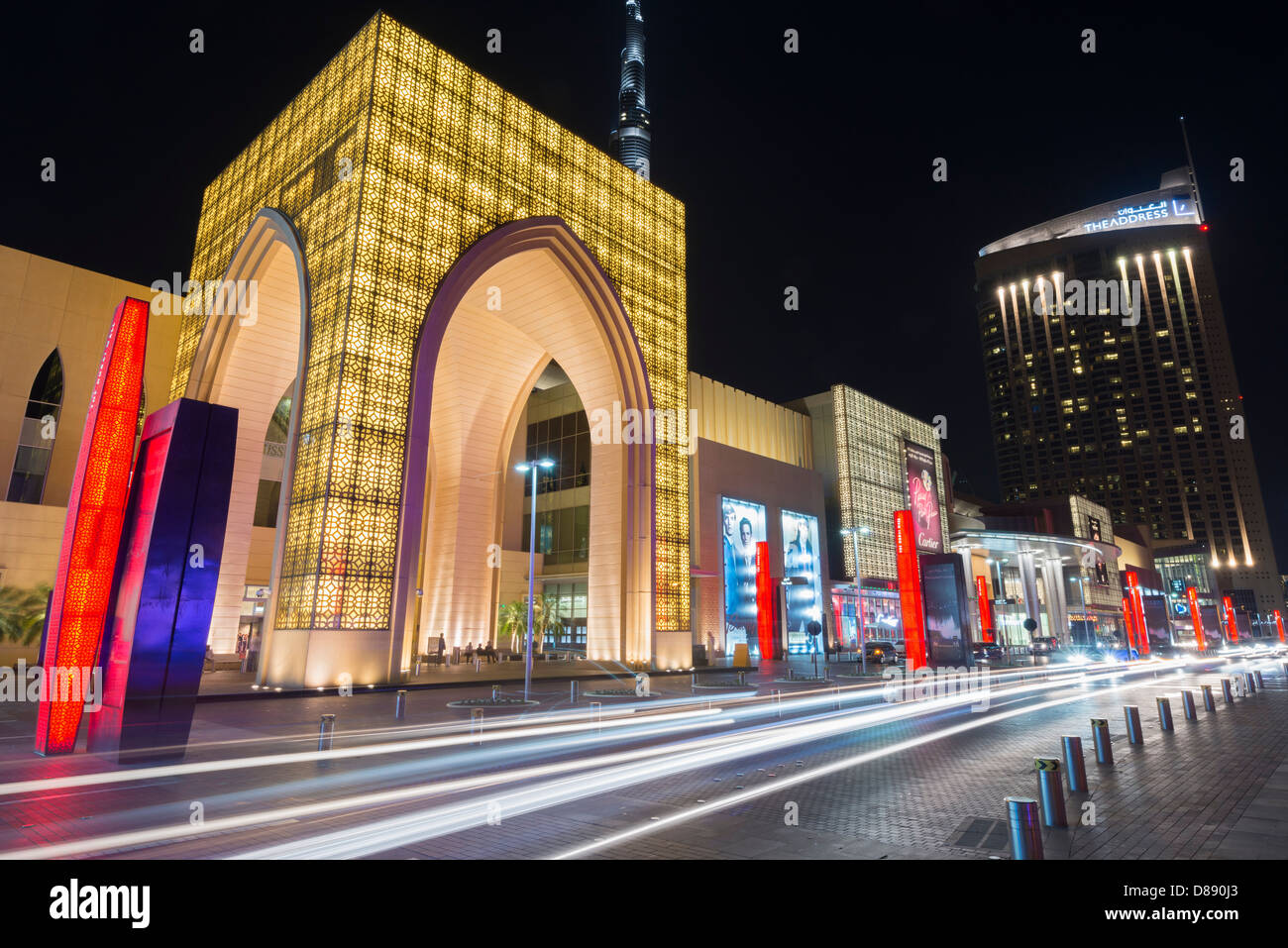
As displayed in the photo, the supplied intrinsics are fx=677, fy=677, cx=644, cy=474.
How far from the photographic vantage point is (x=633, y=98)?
104 metres

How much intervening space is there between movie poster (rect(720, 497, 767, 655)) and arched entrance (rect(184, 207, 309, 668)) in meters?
26.2

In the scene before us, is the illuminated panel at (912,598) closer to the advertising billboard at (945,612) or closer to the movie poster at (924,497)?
the advertising billboard at (945,612)

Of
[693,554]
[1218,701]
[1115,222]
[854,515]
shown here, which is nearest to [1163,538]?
[1115,222]

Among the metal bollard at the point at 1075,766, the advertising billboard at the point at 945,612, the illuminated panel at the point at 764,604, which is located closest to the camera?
the metal bollard at the point at 1075,766

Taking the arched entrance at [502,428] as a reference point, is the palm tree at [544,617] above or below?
below

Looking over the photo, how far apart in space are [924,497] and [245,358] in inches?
2272

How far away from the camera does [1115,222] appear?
151 meters

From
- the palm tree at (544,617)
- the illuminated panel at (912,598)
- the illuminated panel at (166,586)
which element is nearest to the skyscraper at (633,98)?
the palm tree at (544,617)

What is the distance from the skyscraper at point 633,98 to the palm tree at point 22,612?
308ft

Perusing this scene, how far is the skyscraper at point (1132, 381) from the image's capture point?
129750 mm

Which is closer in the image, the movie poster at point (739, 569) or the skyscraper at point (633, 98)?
the movie poster at point (739, 569)

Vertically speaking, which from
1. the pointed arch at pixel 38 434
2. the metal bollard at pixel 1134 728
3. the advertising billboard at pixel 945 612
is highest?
the pointed arch at pixel 38 434

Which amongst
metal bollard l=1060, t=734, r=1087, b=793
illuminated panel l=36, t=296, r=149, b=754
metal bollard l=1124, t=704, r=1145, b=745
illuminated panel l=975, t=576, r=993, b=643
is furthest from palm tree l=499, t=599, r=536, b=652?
metal bollard l=1060, t=734, r=1087, b=793

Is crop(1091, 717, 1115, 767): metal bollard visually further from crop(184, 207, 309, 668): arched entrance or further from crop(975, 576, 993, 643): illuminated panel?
crop(975, 576, 993, 643): illuminated panel
